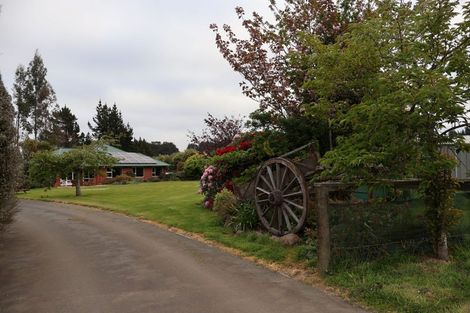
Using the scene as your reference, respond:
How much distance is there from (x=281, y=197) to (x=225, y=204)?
2.97 meters

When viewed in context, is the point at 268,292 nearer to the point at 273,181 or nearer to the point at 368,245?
the point at 368,245

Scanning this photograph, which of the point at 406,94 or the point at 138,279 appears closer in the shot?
the point at 406,94

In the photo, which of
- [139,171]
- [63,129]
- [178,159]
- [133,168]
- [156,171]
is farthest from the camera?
[63,129]

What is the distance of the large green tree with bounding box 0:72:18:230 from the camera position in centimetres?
879

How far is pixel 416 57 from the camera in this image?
278 inches

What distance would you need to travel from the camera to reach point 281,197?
10.5 meters

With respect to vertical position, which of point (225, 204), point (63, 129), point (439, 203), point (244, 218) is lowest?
point (244, 218)

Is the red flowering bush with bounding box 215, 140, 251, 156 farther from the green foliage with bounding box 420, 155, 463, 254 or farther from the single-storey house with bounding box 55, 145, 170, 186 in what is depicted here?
the single-storey house with bounding box 55, 145, 170, 186

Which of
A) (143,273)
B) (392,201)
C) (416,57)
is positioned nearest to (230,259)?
(143,273)

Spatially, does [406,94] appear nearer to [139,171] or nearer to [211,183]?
[211,183]

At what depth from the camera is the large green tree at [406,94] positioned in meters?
6.77

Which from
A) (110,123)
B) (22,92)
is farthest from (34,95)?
(110,123)

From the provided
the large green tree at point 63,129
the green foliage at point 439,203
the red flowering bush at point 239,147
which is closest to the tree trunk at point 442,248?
the green foliage at point 439,203

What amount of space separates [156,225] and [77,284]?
654 centimetres
